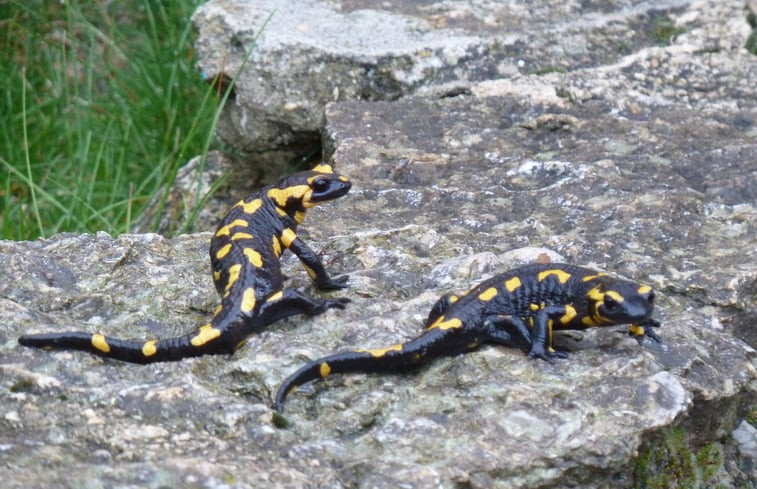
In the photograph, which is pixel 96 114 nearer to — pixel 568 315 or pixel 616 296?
pixel 568 315

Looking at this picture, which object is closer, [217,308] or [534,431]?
[534,431]

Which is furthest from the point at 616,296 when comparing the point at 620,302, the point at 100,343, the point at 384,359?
the point at 100,343

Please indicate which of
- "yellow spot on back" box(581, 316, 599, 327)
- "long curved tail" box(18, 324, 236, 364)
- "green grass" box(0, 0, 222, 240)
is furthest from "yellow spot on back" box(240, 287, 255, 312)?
"green grass" box(0, 0, 222, 240)

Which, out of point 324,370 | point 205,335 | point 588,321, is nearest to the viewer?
point 324,370

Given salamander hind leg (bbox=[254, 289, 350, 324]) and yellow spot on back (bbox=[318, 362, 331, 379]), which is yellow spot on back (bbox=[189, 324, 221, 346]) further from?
yellow spot on back (bbox=[318, 362, 331, 379])

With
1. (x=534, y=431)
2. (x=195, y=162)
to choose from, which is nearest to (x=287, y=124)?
(x=195, y=162)

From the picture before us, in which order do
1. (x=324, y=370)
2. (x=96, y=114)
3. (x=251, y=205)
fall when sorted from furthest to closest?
(x=96, y=114) < (x=251, y=205) < (x=324, y=370)

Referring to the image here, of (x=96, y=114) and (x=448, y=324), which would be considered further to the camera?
(x=96, y=114)

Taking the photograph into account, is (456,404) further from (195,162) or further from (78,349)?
(195,162)
